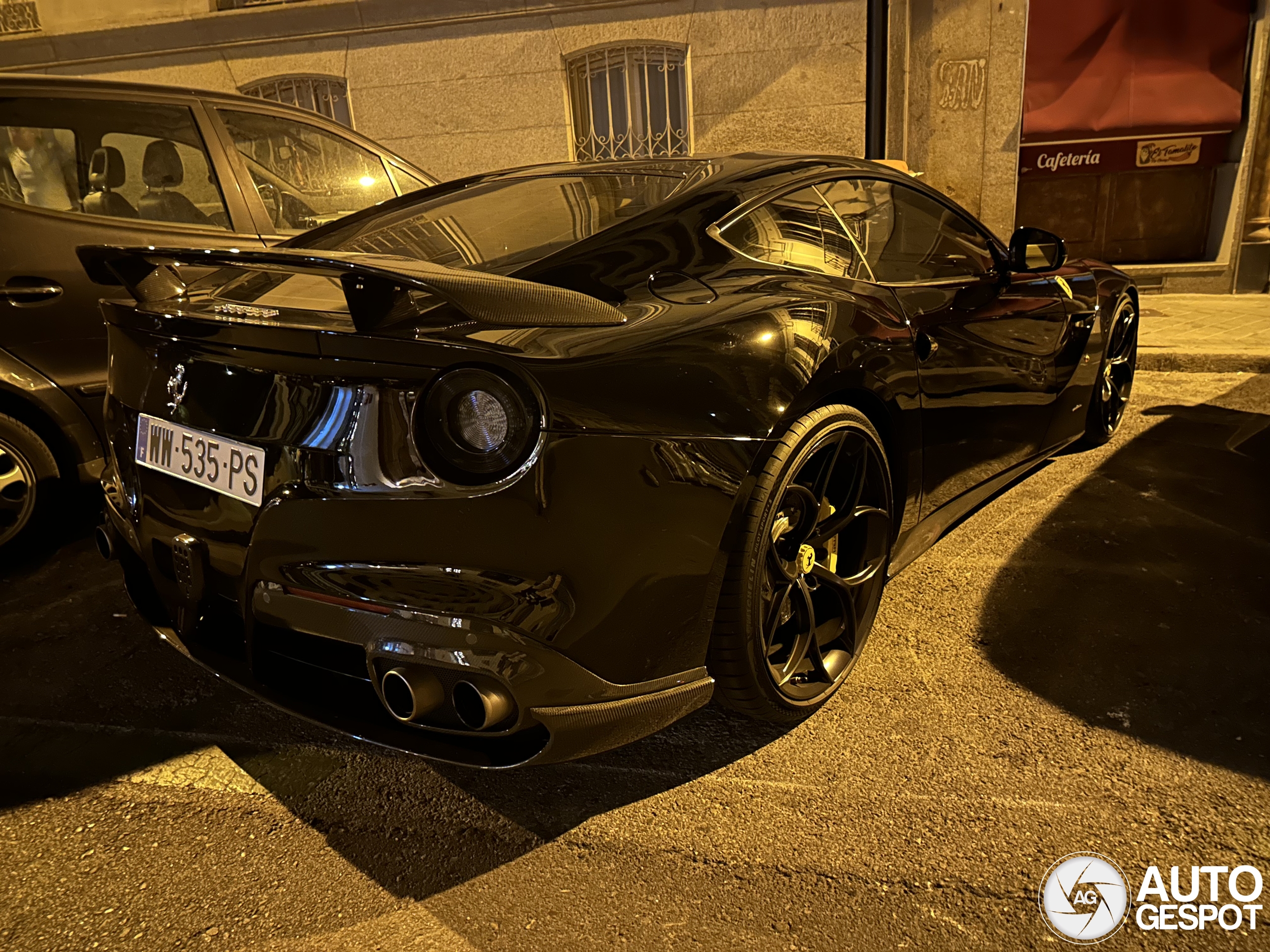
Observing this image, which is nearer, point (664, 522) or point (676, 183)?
point (664, 522)

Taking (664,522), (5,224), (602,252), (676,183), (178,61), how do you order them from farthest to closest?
(178,61) < (5,224) < (676,183) < (602,252) < (664,522)

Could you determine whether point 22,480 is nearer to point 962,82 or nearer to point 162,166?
point 162,166

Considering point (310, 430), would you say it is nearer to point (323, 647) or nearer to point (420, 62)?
point (323, 647)

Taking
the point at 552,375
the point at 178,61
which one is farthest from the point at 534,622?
the point at 178,61

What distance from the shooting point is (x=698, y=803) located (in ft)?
6.82

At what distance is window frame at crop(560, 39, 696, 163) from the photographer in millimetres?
9734

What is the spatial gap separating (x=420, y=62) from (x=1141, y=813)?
10.1 meters

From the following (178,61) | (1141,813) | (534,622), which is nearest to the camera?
(534,622)

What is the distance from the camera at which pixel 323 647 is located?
72.6 inches

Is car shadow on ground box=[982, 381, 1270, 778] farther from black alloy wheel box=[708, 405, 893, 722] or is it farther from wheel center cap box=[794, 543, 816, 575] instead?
wheel center cap box=[794, 543, 816, 575]

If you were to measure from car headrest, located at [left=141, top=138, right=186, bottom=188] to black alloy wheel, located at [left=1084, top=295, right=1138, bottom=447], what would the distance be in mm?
3754

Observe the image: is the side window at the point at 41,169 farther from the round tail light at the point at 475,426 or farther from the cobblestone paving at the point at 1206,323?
the cobblestone paving at the point at 1206,323

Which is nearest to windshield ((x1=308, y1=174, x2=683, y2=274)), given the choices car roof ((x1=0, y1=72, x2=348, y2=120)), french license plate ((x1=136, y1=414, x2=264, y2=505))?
french license plate ((x1=136, y1=414, x2=264, y2=505))

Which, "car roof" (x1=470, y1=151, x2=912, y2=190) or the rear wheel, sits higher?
"car roof" (x1=470, y1=151, x2=912, y2=190)
